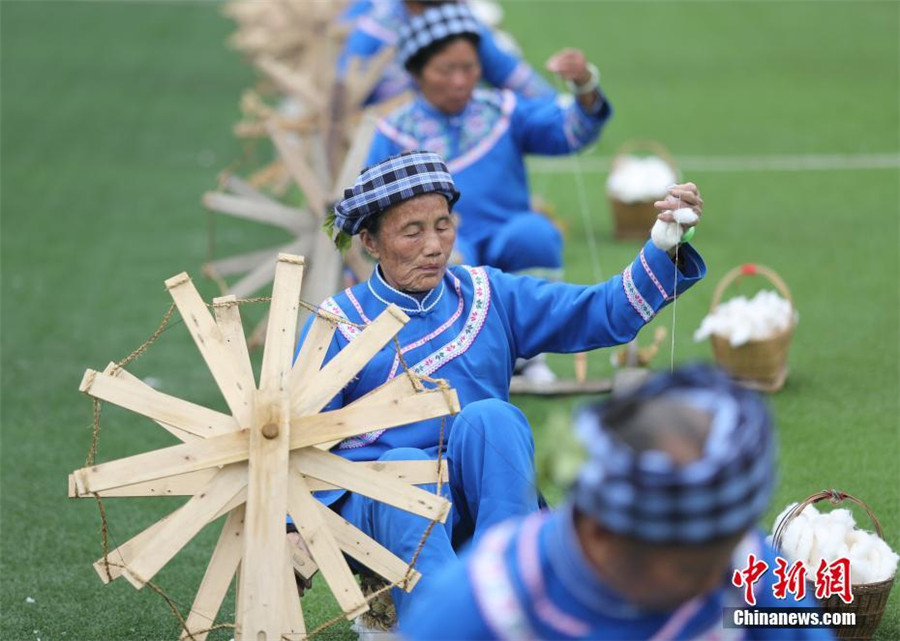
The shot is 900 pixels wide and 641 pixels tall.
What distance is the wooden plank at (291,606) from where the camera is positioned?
268 cm

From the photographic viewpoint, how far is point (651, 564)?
5.53 feet

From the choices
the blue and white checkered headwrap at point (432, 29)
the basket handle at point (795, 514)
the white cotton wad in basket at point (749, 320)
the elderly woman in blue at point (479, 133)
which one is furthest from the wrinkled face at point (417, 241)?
the white cotton wad in basket at point (749, 320)

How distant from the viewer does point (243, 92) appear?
1162cm

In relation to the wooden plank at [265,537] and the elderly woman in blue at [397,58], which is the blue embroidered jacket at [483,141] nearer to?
the elderly woman in blue at [397,58]

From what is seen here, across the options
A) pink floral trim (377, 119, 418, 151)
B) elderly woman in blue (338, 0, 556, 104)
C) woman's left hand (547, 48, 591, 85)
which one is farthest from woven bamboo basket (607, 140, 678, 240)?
woman's left hand (547, 48, 591, 85)

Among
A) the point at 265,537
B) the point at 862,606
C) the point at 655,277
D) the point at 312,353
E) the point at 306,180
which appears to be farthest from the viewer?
the point at 306,180

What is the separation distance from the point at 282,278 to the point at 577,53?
2060 millimetres

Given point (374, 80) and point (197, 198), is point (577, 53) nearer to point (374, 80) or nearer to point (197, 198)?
point (374, 80)

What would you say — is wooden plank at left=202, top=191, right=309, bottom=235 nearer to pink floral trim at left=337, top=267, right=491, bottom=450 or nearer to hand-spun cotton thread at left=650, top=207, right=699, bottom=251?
pink floral trim at left=337, top=267, right=491, bottom=450

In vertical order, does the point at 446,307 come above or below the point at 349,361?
above

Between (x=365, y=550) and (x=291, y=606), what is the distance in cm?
18

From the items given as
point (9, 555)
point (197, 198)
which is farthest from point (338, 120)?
point (9, 555)

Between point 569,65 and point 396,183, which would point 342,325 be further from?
point 569,65

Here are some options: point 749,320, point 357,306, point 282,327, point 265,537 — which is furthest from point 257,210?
point 265,537
